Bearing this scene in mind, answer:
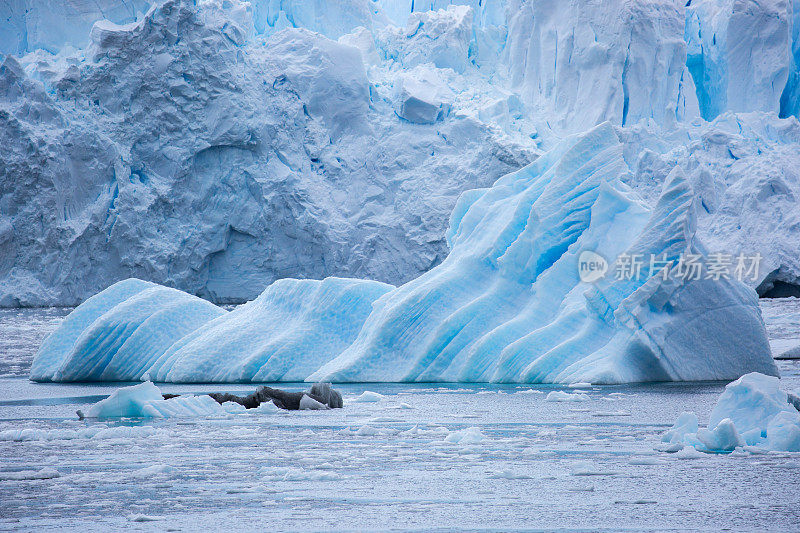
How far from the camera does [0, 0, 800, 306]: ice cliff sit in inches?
1008

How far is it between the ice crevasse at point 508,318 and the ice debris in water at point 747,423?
3.74m

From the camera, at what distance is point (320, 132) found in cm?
2914

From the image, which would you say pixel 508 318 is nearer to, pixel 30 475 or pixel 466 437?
pixel 466 437

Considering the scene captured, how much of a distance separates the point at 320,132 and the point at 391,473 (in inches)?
1018

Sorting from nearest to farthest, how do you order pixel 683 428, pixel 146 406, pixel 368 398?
pixel 683 428 < pixel 146 406 < pixel 368 398

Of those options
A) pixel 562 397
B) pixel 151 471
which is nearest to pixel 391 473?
pixel 151 471

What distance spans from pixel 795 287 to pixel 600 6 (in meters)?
10.8

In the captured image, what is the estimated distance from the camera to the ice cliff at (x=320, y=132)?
84.0ft

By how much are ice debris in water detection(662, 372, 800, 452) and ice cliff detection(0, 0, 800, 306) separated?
2135 centimetres

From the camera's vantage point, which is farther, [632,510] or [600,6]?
[600,6]

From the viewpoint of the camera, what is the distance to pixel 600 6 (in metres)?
29.4

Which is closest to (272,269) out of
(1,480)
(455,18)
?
(455,18)

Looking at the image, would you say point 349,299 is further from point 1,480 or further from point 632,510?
point 632,510


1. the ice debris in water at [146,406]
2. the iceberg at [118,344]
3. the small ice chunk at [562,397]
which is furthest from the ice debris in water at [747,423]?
the iceberg at [118,344]
